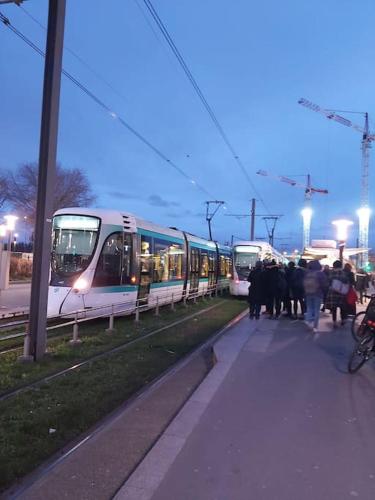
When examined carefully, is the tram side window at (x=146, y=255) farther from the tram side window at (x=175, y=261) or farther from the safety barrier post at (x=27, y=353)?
the safety barrier post at (x=27, y=353)

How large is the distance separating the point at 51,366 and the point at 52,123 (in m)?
3.93

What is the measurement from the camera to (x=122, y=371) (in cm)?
796

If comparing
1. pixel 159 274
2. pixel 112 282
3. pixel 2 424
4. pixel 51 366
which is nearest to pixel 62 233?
pixel 112 282

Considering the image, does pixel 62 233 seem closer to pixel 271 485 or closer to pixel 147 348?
pixel 147 348

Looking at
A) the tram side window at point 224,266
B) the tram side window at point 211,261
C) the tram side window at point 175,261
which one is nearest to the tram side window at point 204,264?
the tram side window at point 211,261

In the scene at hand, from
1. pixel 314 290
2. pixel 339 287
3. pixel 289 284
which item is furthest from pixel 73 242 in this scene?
pixel 339 287

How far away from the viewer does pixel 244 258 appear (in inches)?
1012

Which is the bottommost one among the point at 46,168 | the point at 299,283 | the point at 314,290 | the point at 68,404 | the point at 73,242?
the point at 68,404

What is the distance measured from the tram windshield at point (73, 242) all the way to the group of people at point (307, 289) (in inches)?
171

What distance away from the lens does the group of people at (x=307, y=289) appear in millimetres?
11891

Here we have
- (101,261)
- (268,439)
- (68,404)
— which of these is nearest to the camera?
(268,439)

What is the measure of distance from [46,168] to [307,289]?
6.43 m

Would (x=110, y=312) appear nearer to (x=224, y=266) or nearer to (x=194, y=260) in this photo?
(x=194, y=260)

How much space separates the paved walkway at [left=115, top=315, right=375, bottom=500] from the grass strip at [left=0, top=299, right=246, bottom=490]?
993mm
